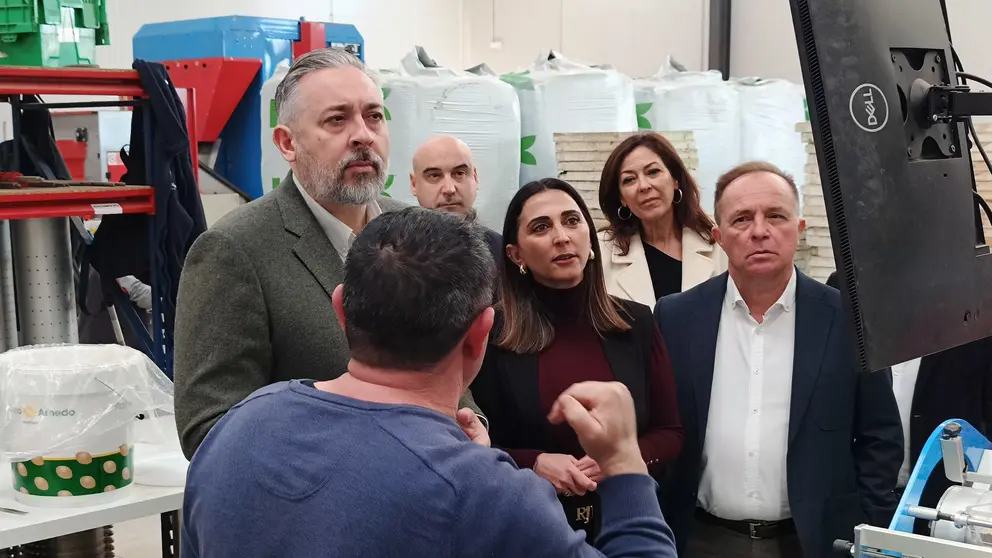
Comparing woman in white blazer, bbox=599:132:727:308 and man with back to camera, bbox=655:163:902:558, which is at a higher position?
woman in white blazer, bbox=599:132:727:308

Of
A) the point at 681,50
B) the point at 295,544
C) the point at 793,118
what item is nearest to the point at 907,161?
the point at 295,544

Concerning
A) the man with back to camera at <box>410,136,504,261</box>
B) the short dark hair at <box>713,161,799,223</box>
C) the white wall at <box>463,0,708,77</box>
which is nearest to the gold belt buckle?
the short dark hair at <box>713,161,799,223</box>

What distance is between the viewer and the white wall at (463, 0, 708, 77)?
31.4 feet

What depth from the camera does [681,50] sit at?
9.59 metres

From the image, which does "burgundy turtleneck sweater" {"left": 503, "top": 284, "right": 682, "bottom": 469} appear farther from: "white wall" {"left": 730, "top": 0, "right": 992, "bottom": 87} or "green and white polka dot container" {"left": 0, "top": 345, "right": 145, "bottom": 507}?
"white wall" {"left": 730, "top": 0, "right": 992, "bottom": 87}

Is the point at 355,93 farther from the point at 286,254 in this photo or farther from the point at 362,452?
the point at 362,452

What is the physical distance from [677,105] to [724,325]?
10.7 ft

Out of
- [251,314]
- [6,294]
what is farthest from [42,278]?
[251,314]

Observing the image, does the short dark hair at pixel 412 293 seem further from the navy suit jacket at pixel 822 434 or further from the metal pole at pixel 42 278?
the metal pole at pixel 42 278

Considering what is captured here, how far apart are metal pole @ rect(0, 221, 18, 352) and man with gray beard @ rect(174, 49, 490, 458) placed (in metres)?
2.11

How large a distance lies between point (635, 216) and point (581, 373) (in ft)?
4.29

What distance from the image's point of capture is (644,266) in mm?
3373

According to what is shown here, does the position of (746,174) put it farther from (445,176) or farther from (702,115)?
(702,115)

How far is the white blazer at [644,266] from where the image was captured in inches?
130
